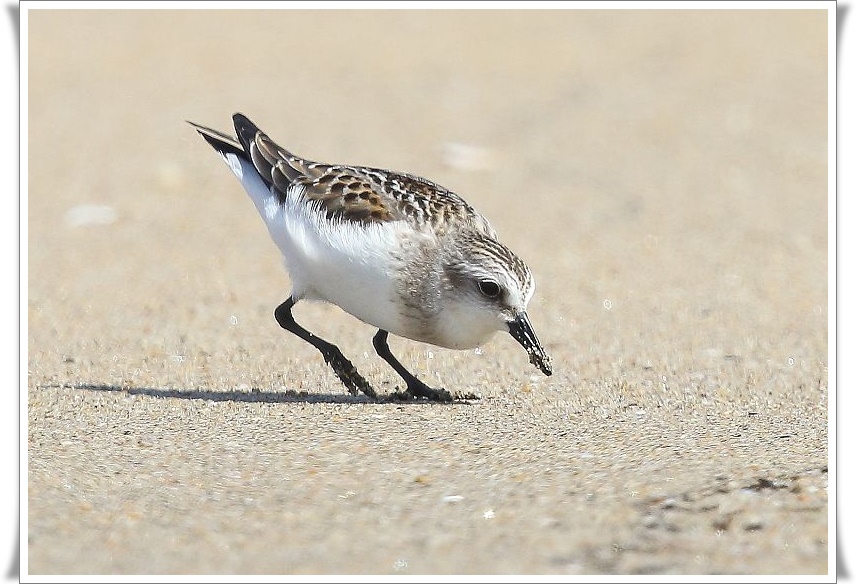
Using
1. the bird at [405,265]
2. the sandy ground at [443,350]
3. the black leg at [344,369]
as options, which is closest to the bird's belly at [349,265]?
the bird at [405,265]

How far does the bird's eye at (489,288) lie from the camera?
4930mm

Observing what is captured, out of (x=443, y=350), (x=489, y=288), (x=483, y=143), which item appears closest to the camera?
(x=489, y=288)

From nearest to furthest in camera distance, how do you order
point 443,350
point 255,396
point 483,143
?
point 255,396
point 443,350
point 483,143

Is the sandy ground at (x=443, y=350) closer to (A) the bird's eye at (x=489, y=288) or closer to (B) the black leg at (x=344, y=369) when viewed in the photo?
(B) the black leg at (x=344, y=369)

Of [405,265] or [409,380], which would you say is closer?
[405,265]

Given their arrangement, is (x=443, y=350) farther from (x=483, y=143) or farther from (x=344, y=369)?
(x=483, y=143)

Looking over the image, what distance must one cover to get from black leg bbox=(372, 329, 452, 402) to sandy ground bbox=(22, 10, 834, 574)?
15 cm

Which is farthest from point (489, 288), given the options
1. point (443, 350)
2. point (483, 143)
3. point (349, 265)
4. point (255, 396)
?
point (483, 143)

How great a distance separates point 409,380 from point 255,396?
0.63 meters

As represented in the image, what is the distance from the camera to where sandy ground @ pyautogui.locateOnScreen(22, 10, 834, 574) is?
12.0 feet

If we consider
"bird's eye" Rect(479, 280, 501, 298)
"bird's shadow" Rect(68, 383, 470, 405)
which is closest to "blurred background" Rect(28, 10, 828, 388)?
"bird's shadow" Rect(68, 383, 470, 405)

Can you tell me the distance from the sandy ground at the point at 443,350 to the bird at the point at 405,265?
12.1 inches

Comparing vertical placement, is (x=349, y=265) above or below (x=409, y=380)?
above

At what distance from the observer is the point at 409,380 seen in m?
5.36
